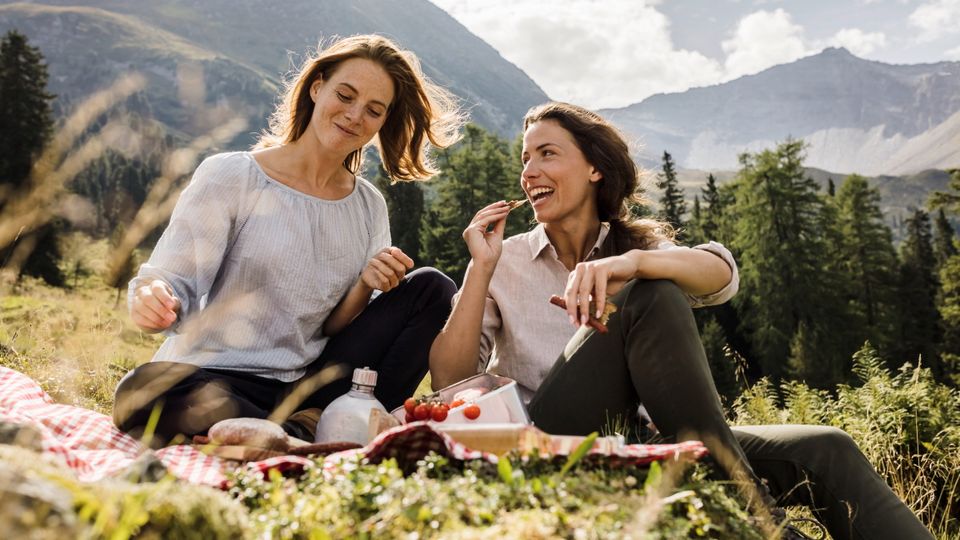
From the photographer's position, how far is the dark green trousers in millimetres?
2453

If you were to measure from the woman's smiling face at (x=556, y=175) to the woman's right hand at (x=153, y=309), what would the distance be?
6.56 ft

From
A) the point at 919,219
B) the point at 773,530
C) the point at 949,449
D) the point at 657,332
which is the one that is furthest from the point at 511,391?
the point at 919,219

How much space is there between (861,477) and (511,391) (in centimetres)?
132

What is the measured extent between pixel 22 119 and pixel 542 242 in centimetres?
2964

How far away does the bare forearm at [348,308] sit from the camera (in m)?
3.99

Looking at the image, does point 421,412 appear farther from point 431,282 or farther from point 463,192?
point 463,192

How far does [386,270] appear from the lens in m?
3.78

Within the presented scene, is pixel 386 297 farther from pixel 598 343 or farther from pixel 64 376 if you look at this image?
pixel 64 376

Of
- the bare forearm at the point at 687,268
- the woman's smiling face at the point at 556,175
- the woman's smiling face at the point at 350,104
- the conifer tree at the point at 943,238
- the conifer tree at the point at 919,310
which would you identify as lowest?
the conifer tree at the point at 919,310

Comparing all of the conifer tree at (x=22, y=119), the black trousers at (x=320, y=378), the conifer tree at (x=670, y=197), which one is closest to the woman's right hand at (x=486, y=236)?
the black trousers at (x=320, y=378)

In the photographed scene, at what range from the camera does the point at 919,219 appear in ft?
157

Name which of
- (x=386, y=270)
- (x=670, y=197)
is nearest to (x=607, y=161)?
(x=386, y=270)

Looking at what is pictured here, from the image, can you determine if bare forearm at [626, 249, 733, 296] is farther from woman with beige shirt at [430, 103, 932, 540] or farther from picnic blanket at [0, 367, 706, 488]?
picnic blanket at [0, 367, 706, 488]

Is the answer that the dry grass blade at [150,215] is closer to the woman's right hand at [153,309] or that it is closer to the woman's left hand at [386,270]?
the woman's right hand at [153,309]
